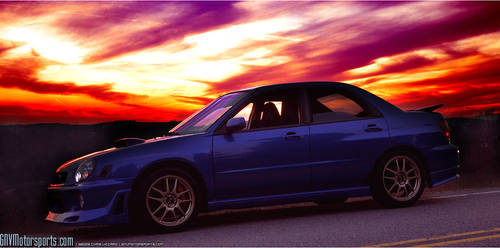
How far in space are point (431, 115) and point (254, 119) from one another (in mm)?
2900

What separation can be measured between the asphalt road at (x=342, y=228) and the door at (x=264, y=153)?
1.59ft

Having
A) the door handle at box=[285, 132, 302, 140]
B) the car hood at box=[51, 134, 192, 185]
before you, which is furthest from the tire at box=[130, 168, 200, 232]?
the door handle at box=[285, 132, 302, 140]

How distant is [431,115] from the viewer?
29.0 ft

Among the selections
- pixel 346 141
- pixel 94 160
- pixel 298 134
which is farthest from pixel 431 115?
pixel 94 160

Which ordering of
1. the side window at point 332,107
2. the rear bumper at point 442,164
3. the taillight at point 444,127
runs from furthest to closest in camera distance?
the taillight at point 444,127 < the rear bumper at point 442,164 < the side window at point 332,107

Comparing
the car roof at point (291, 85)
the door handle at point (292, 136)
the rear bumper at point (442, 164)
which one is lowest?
the rear bumper at point (442, 164)

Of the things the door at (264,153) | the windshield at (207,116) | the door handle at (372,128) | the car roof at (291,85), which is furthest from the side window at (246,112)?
the door handle at (372,128)

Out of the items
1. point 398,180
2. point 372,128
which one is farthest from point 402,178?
point 372,128

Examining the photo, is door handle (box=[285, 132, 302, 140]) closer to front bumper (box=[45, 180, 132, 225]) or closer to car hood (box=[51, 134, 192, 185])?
car hood (box=[51, 134, 192, 185])

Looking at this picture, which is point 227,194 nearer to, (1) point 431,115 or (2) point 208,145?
(2) point 208,145

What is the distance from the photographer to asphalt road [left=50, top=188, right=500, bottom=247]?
19.5 feet

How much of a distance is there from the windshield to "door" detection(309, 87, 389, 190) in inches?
43.3

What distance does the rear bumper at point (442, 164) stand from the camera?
28.0 ft

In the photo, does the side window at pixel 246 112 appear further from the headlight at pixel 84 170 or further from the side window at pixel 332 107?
the headlight at pixel 84 170
